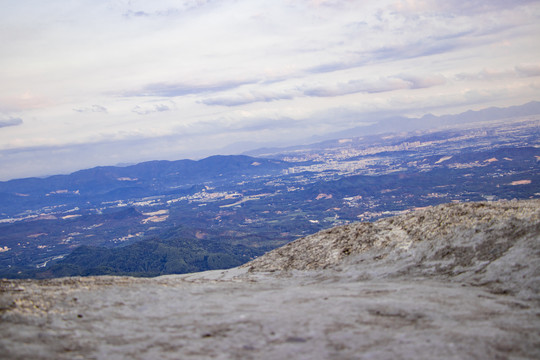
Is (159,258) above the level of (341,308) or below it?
below

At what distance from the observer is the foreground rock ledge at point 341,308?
35.4 feet

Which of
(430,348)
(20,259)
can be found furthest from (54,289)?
(20,259)

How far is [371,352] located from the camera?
34.0ft

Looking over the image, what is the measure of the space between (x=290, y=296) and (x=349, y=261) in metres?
7.71

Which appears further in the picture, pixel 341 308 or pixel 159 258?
pixel 159 258

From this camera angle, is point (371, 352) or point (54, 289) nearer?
point (371, 352)

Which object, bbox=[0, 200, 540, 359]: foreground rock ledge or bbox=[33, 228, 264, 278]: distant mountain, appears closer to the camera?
bbox=[0, 200, 540, 359]: foreground rock ledge

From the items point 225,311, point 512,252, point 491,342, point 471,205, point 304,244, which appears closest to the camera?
point 491,342

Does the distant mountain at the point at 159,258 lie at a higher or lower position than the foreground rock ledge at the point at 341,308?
lower

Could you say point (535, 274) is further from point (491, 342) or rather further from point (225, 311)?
point (225, 311)

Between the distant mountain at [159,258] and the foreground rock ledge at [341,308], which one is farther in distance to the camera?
the distant mountain at [159,258]

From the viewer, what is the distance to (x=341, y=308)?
13.8 meters

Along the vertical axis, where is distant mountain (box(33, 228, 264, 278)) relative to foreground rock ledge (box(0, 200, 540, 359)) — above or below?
below

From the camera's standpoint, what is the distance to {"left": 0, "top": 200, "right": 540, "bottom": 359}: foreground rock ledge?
10805 millimetres
